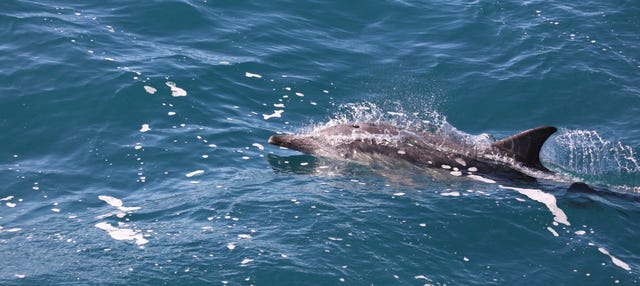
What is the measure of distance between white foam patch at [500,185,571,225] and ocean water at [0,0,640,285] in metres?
0.04

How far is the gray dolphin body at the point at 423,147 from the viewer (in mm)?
15391

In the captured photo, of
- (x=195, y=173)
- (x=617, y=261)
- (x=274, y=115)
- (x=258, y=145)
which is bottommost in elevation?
(x=195, y=173)

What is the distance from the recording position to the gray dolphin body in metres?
15.4

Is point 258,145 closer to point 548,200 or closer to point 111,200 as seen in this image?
point 111,200

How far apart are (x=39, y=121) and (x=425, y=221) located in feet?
30.0

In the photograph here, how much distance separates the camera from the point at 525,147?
15367mm

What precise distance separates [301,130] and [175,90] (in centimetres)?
338

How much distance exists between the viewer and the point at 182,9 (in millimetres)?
23766

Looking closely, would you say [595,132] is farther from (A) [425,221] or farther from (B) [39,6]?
(B) [39,6]

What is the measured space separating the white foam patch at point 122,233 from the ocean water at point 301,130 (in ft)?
0.22

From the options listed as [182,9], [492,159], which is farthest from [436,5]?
[492,159]

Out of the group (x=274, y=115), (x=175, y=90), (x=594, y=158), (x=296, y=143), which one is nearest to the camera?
(x=296, y=143)

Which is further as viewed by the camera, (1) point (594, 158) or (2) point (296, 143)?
(1) point (594, 158)

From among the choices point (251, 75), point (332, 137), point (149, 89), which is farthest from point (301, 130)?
point (149, 89)
